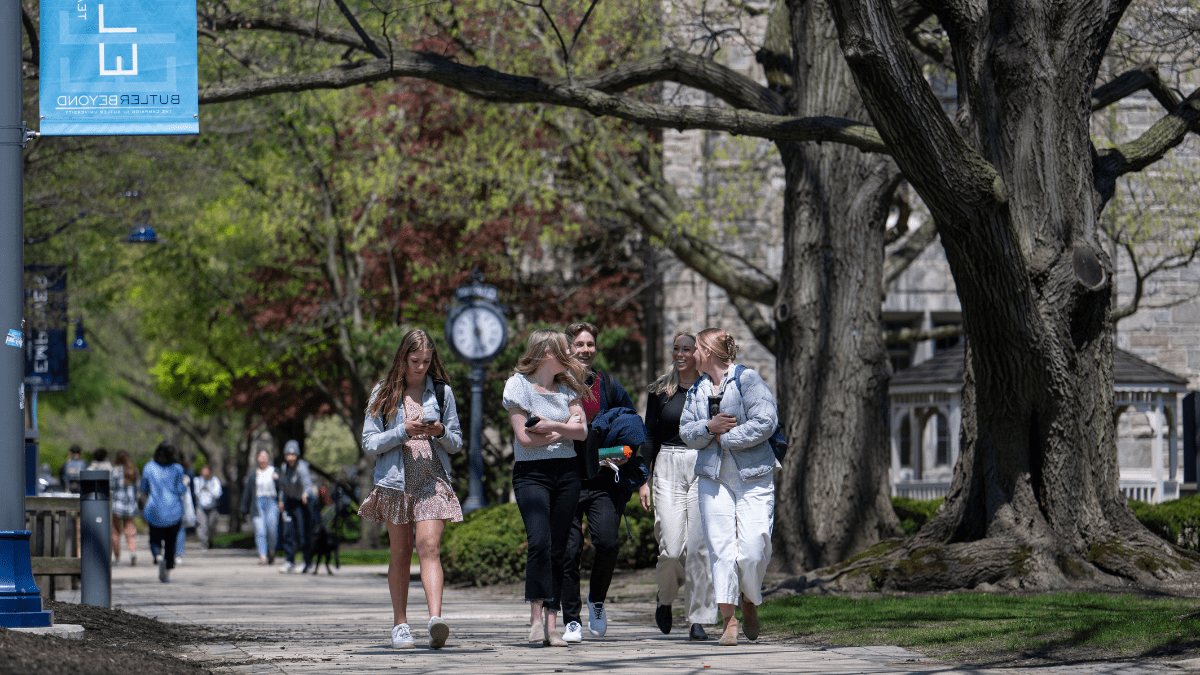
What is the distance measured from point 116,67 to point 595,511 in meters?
3.90

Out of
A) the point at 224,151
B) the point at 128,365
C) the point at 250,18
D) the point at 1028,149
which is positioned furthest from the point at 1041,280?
the point at 128,365

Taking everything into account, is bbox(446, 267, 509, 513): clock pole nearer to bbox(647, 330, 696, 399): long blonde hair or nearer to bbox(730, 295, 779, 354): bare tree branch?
bbox(730, 295, 779, 354): bare tree branch

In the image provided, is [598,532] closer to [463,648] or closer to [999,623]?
[463,648]

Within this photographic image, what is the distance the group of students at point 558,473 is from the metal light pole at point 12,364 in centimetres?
183

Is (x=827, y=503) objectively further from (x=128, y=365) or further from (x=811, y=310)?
(x=128, y=365)

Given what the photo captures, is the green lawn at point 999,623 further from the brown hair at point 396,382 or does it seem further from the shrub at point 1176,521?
the shrub at point 1176,521

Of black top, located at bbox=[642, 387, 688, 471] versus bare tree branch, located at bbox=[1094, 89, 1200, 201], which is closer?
black top, located at bbox=[642, 387, 688, 471]

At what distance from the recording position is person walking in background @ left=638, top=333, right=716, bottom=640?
8.75 meters

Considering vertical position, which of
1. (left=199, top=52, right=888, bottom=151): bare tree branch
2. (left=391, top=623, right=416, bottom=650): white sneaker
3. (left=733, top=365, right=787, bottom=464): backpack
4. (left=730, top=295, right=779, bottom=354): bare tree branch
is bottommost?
(left=391, top=623, right=416, bottom=650): white sneaker

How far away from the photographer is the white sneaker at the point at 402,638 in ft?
26.2

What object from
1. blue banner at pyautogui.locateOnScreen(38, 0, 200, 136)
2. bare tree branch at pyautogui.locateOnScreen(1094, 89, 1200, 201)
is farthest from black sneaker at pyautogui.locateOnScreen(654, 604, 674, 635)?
bare tree branch at pyautogui.locateOnScreen(1094, 89, 1200, 201)

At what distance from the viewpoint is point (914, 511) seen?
15359 millimetres

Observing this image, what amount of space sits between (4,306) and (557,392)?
10.2 feet

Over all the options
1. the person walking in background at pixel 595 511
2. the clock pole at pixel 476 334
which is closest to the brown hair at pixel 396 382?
the person walking in background at pixel 595 511
